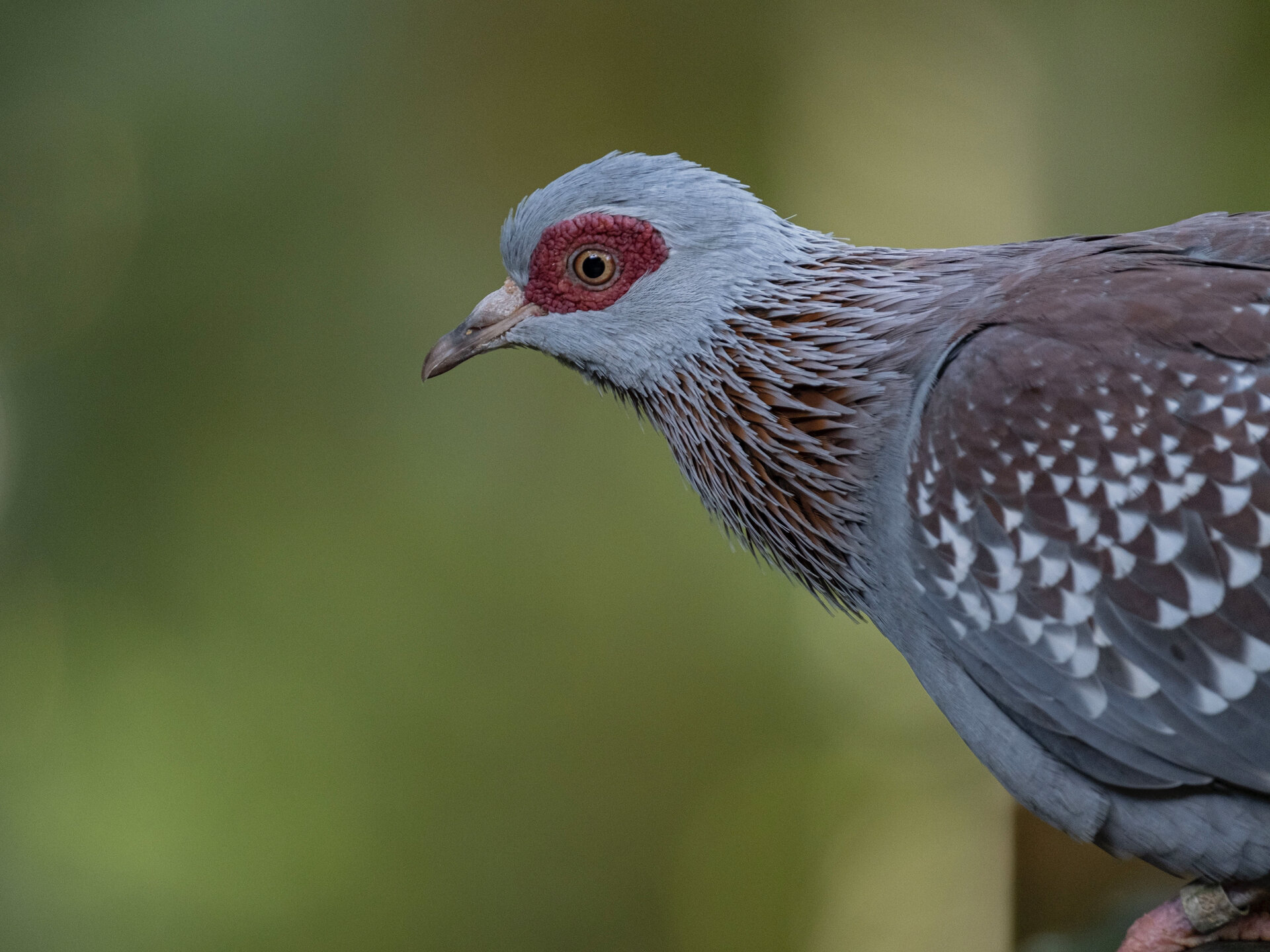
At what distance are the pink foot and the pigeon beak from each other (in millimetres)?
1303

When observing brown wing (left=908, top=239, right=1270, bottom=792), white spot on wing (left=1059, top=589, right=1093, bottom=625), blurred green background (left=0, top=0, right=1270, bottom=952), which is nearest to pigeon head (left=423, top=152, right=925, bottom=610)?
brown wing (left=908, top=239, right=1270, bottom=792)

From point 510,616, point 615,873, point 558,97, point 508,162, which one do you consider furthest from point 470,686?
point 558,97

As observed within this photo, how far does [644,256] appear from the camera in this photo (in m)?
1.52

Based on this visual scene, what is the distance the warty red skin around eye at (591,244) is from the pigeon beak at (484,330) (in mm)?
55

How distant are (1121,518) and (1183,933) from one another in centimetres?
69

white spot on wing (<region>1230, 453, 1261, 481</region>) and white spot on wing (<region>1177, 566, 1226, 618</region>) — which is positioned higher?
white spot on wing (<region>1230, 453, 1261, 481</region>)

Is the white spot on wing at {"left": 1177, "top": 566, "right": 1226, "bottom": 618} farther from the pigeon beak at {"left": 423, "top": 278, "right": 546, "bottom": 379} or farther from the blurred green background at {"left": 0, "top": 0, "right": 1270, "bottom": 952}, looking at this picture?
the blurred green background at {"left": 0, "top": 0, "right": 1270, "bottom": 952}

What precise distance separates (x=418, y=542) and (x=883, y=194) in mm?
1935

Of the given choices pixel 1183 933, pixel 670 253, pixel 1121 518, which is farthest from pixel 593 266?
pixel 1183 933

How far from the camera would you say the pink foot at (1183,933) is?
1483mm

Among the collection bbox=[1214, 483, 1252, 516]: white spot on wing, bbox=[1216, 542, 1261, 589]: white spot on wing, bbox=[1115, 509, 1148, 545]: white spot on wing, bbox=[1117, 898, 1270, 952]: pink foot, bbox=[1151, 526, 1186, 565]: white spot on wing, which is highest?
bbox=[1214, 483, 1252, 516]: white spot on wing

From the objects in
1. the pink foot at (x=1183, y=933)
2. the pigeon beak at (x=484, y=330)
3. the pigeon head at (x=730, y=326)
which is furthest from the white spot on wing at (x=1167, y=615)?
the pigeon beak at (x=484, y=330)

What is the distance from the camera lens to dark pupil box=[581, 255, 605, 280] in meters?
1.54

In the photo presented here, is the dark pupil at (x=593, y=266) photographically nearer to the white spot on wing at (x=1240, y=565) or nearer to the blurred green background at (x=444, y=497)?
the white spot on wing at (x=1240, y=565)
